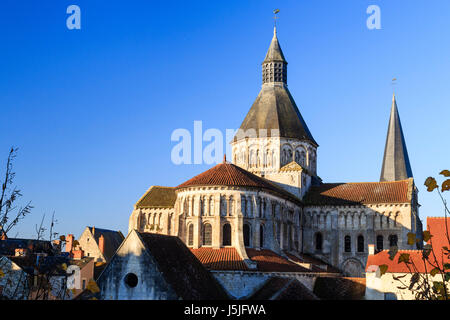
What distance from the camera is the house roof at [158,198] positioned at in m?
54.1

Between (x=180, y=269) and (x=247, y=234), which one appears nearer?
(x=180, y=269)

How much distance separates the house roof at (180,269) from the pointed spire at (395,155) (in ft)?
127

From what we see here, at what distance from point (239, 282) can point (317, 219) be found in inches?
775

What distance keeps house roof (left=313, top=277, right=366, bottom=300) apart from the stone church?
173cm

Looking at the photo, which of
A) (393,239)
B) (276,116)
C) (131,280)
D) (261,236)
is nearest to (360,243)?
(393,239)

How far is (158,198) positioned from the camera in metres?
55.2

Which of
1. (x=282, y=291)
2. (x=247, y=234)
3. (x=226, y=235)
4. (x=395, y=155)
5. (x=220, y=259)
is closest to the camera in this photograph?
(x=282, y=291)

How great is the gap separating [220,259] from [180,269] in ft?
34.6

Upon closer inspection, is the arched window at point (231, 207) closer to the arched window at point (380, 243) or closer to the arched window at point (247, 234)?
the arched window at point (247, 234)

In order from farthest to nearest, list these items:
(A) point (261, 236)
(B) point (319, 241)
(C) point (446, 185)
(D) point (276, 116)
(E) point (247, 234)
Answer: (D) point (276, 116), (B) point (319, 241), (A) point (261, 236), (E) point (247, 234), (C) point (446, 185)

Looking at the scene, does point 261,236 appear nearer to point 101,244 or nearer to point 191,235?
point 191,235

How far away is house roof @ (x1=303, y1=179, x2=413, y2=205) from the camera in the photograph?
175 ft

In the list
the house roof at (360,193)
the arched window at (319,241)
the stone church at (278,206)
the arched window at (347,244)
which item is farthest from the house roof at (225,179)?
the arched window at (347,244)
